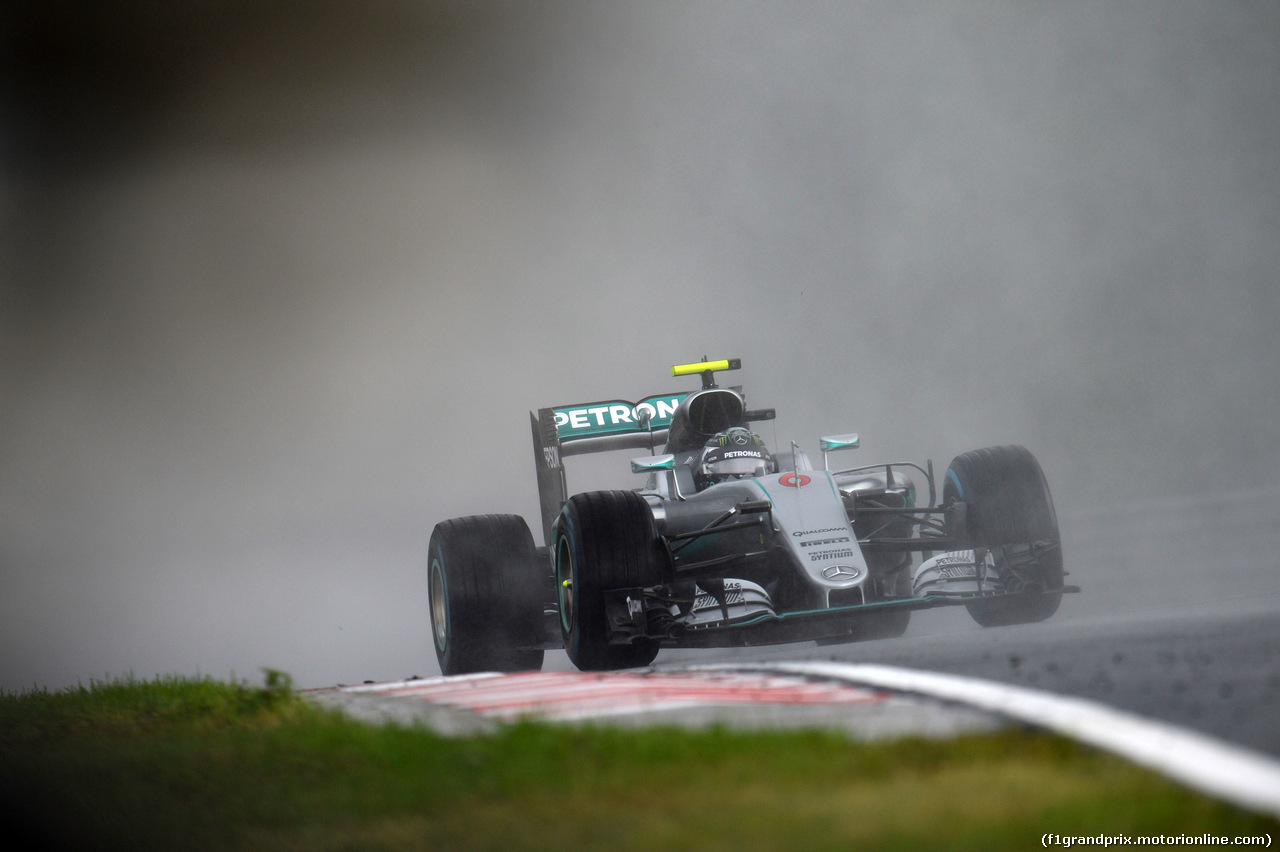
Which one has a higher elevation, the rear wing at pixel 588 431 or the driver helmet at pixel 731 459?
the rear wing at pixel 588 431

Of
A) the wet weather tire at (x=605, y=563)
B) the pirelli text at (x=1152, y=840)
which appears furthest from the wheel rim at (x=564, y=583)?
the pirelli text at (x=1152, y=840)

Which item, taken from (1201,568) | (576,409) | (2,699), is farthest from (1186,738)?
(1201,568)

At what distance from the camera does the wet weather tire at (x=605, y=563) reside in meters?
6.07

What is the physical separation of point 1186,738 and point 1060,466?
45.2 ft

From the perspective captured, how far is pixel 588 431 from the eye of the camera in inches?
347

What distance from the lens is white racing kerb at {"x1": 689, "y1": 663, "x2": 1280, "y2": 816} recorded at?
86.6 inches

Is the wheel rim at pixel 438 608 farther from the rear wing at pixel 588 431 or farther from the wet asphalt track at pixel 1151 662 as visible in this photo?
the wet asphalt track at pixel 1151 662

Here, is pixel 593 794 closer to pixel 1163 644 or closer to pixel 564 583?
pixel 1163 644

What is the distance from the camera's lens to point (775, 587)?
704cm

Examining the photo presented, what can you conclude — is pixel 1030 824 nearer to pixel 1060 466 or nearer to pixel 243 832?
pixel 243 832

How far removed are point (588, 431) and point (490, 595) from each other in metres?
1.95

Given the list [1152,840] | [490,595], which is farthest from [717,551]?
[1152,840]

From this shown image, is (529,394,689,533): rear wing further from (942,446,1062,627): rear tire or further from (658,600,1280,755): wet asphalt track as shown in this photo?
(658,600,1280,755): wet asphalt track

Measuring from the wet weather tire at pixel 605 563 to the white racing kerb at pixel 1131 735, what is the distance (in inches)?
96.7
